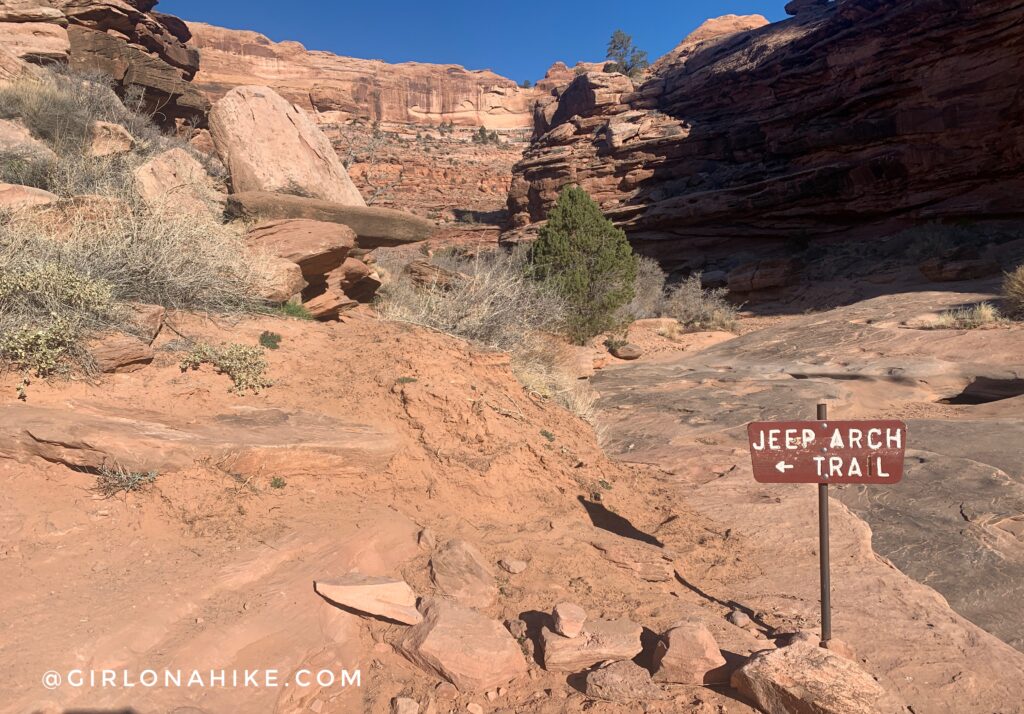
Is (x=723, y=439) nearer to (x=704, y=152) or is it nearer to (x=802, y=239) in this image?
(x=802, y=239)

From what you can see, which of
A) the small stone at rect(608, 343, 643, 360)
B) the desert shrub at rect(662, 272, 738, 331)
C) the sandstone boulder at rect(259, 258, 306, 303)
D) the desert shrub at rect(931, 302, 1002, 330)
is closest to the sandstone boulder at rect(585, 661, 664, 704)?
the sandstone boulder at rect(259, 258, 306, 303)

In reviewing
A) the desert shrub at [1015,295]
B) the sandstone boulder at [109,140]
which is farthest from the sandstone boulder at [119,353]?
the desert shrub at [1015,295]

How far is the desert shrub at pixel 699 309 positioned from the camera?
19.6m

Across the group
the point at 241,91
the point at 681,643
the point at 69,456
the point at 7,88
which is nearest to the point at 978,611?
the point at 681,643

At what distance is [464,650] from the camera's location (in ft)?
9.70

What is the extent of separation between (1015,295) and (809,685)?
13.4 m

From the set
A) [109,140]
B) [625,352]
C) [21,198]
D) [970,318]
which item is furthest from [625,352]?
[21,198]

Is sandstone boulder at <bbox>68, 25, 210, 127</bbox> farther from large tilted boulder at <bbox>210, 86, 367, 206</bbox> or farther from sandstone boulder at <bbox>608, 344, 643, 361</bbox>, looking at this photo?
sandstone boulder at <bbox>608, 344, 643, 361</bbox>

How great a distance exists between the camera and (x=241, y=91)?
9039 millimetres

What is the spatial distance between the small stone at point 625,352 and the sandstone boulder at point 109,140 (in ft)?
36.3

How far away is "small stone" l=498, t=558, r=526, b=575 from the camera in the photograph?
3918 mm

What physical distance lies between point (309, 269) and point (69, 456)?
4104 millimetres

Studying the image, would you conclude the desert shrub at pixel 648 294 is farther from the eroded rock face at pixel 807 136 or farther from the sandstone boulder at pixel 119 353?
the sandstone boulder at pixel 119 353

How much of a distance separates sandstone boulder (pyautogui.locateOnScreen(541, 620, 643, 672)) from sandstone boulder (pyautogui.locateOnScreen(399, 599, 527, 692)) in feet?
0.52
